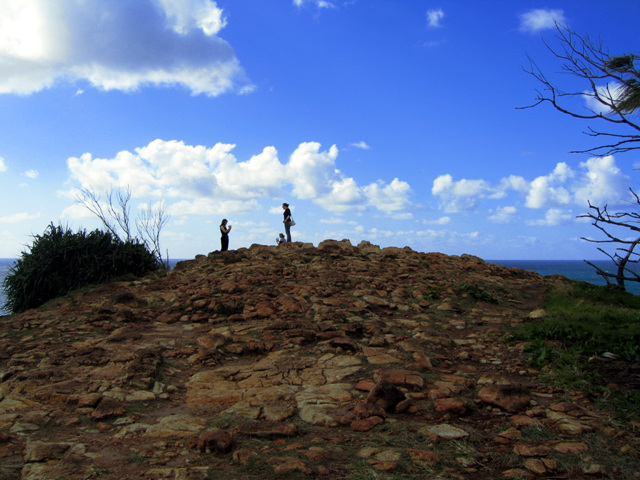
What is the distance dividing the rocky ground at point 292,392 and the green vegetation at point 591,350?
0.23 m

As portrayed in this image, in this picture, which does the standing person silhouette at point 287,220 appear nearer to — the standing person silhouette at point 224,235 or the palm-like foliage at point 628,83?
the standing person silhouette at point 224,235

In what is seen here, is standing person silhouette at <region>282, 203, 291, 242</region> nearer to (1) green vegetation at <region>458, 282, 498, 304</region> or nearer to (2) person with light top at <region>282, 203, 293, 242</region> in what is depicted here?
(2) person with light top at <region>282, 203, 293, 242</region>

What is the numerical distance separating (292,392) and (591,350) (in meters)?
3.76

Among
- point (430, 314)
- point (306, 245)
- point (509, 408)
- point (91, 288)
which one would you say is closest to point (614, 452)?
point (509, 408)

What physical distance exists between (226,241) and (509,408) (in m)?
12.4

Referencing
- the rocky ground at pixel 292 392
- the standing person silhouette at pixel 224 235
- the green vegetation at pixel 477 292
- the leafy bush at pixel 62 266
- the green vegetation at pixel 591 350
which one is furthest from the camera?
the standing person silhouette at pixel 224 235

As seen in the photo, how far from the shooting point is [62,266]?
1236cm

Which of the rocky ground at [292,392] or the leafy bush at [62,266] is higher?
the leafy bush at [62,266]

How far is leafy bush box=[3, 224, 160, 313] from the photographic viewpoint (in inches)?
474

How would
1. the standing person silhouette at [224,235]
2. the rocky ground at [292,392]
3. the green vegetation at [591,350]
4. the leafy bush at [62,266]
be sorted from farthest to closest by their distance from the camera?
the standing person silhouette at [224,235] → the leafy bush at [62,266] → the green vegetation at [591,350] → the rocky ground at [292,392]

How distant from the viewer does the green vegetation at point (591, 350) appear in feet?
15.0

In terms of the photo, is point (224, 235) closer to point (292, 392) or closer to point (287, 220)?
point (287, 220)

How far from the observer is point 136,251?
44.0ft

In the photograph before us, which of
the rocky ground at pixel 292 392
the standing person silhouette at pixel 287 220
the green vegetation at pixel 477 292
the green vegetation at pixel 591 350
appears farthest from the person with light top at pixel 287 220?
the green vegetation at pixel 591 350
